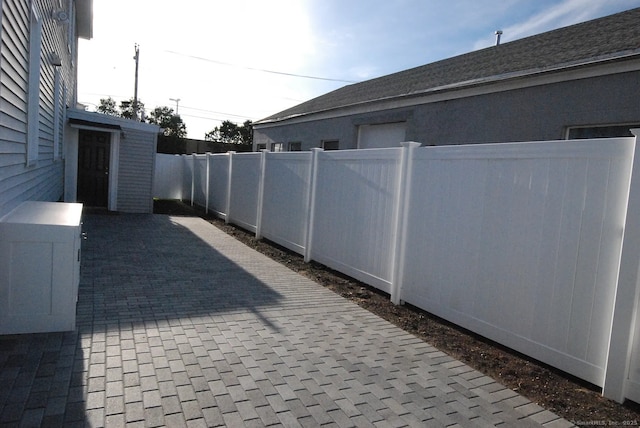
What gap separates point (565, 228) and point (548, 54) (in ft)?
20.6

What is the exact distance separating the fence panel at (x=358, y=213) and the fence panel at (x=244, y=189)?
3.40 metres

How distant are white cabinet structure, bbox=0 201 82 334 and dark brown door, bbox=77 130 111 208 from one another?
9578mm

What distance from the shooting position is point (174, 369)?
11.0ft

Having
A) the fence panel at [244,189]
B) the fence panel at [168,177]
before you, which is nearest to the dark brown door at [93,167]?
the fence panel at [244,189]

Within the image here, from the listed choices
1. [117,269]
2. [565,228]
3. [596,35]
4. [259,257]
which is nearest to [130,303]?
[117,269]

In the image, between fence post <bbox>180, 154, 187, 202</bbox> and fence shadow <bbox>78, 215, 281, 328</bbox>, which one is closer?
fence shadow <bbox>78, 215, 281, 328</bbox>

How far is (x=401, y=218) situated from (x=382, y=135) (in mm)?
6851

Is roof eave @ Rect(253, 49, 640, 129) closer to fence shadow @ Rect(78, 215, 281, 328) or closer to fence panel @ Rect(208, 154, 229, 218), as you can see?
fence panel @ Rect(208, 154, 229, 218)

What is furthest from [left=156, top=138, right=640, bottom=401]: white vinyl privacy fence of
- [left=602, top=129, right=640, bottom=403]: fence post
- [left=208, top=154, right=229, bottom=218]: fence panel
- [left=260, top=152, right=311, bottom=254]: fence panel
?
[left=208, top=154, right=229, bottom=218]: fence panel

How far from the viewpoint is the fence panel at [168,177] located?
18.6 meters

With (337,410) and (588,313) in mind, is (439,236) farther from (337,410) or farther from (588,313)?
(337,410)

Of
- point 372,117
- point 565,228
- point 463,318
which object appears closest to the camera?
point 565,228

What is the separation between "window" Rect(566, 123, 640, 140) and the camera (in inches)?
262

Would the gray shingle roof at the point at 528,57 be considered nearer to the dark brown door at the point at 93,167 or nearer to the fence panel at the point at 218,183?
the fence panel at the point at 218,183
